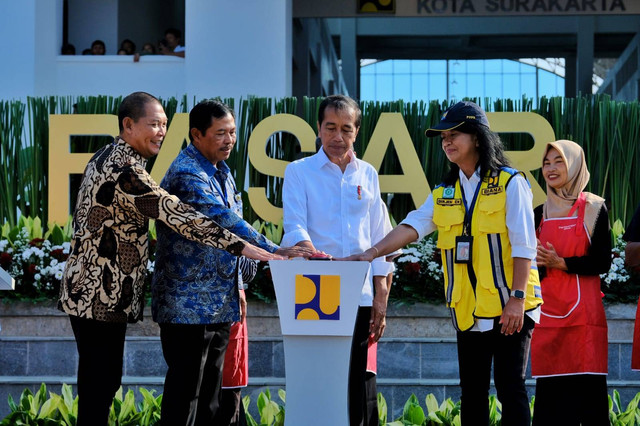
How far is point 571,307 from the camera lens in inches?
143

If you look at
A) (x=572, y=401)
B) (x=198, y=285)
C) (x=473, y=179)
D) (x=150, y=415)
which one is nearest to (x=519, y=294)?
(x=473, y=179)

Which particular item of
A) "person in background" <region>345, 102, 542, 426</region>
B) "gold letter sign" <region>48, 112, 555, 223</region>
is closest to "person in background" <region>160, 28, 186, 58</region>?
"gold letter sign" <region>48, 112, 555, 223</region>

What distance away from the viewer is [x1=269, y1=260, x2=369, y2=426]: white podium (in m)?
2.87

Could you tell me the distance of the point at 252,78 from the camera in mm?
9516

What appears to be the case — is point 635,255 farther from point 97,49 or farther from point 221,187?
point 97,49

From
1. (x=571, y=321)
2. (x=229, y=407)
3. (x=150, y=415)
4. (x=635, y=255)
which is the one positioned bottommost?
(x=150, y=415)

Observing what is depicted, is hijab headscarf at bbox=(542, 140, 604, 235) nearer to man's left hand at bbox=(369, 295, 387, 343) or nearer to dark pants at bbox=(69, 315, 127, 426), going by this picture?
man's left hand at bbox=(369, 295, 387, 343)

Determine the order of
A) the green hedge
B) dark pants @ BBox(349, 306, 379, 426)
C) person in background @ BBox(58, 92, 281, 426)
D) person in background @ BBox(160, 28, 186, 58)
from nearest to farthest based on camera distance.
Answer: person in background @ BBox(58, 92, 281, 426) < dark pants @ BBox(349, 306, 379, 426) < the green hedge < person in background @ BBox(160, 28, 186, 58)

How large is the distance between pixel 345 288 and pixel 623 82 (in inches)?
619

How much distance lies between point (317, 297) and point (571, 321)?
1243 mm

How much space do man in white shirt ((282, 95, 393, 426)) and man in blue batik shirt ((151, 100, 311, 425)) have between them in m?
0.29

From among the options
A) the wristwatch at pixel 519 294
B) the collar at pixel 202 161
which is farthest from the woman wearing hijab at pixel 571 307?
the collar at pixel 202 161

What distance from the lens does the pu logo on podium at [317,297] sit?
2873mm

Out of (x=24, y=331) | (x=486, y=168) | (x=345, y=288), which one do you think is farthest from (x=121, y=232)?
(x=24, y=331)
